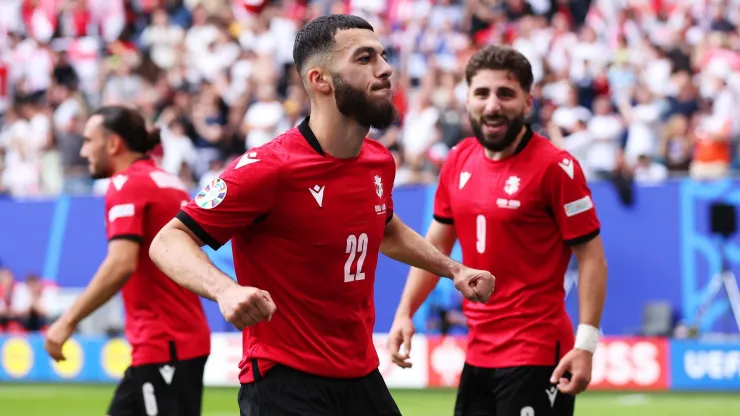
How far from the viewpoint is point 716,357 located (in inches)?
625

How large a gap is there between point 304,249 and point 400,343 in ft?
4.99

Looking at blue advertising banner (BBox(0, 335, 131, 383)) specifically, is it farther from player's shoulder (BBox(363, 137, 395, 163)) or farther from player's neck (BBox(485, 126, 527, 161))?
player's shoulder (BBox(363, 137, 395, 163))

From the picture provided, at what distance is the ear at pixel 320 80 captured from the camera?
17.5 feet

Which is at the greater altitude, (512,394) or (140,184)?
(140,184)

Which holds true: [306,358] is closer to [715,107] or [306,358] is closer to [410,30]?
[715,107]

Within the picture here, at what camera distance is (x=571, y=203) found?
21.7 feet

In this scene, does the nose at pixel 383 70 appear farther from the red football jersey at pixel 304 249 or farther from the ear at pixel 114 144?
the ear at pixel 114 144

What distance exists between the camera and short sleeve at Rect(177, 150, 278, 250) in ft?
16.7

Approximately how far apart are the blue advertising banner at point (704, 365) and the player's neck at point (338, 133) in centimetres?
1144

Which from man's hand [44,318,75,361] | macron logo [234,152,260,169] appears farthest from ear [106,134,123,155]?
macron logo [234,152,260,169]

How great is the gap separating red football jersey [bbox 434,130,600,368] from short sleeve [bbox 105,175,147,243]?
1.90m

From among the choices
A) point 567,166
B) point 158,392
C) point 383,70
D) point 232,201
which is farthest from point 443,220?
point 232,201

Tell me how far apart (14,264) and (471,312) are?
48.0 feet

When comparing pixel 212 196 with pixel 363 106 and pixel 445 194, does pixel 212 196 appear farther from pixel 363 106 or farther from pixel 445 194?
pixel 445 194
